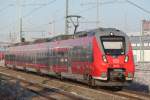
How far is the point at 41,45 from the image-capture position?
1412 inches

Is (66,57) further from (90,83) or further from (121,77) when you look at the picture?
(121,77)

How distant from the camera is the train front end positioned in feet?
68.2

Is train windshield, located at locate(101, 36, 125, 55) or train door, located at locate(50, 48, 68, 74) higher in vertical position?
train windshield, located at locate(101, 36, 125, 55)

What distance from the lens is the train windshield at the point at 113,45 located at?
21297 mm

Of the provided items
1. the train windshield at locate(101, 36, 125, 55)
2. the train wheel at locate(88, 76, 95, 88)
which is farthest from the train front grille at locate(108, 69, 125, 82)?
the train wheel at locate(88, 76, 95, 88)

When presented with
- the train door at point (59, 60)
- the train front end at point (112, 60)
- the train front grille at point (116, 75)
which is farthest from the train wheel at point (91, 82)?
the train door at point (59, 60)

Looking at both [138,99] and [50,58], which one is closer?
[138,99]

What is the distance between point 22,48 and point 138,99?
2786cm

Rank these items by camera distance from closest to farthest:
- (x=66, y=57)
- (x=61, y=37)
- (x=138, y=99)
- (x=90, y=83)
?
(x=138, y=99) < (x=90, y=83) < (x=66, y=57) < (x=61, y=37)

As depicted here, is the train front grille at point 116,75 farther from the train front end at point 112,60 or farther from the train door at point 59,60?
the train door at point 59,60

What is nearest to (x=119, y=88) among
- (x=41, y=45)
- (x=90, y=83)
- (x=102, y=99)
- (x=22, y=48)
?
(x=90, y=83)

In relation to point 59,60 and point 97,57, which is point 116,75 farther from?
point 59,60

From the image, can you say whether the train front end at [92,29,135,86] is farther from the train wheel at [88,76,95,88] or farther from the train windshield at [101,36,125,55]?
the train wheel at [88,76,95,88]

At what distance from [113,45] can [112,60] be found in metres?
0.91
